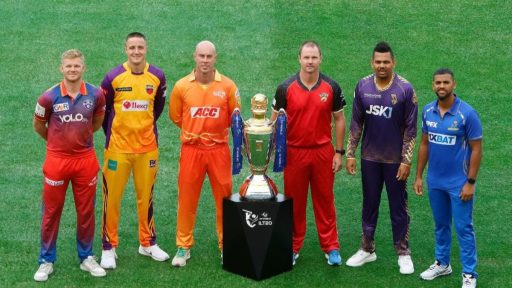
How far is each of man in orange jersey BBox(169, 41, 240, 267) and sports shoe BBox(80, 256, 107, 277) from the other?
0.68 meters

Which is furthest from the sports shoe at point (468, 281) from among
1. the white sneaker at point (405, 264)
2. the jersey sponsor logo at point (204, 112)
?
Result: the jersey sponsor logo at point (204, 112)

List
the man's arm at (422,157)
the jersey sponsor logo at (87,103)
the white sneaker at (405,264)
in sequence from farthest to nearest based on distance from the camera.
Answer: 1. the white sneaker at (405,264)
2. the man's arm at (422,157)
3. the jersey sponsor logo at (87,103)

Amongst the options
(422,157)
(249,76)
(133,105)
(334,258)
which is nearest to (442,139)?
(422,157)

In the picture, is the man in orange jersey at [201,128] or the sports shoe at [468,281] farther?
the man in orange jersey at [201,128]

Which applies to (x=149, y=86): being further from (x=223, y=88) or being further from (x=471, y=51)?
(x=471, y=51)

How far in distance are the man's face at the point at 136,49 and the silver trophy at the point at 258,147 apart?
42.8 inches

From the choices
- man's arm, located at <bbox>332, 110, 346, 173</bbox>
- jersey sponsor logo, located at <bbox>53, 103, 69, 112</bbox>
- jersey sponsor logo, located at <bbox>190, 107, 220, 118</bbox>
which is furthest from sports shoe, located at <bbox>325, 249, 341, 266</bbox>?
jersey sponsor logo, located at <bbox>53, 103, 69, 112</bbox>

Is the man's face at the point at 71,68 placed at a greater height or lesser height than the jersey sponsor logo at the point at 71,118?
greater

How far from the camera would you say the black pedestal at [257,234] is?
8.84m

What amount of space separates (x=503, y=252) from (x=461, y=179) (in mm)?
1403

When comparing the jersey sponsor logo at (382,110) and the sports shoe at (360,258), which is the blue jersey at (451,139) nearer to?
the jersey sponsor logo at (382,110)

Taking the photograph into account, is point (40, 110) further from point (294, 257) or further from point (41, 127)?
point (294, 257)

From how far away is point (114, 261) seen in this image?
9141 mm

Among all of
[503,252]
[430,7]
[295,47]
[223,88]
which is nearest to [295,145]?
[223,88]
